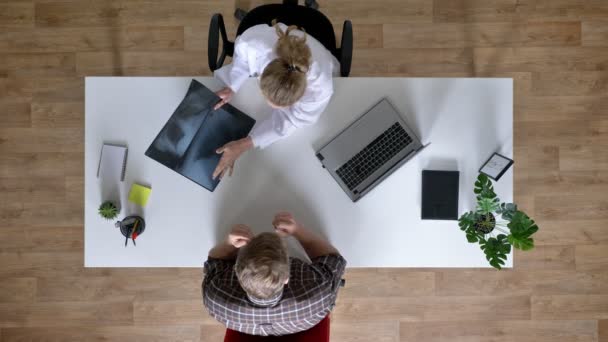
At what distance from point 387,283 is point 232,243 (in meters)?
1.23

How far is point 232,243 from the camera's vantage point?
1.58 m

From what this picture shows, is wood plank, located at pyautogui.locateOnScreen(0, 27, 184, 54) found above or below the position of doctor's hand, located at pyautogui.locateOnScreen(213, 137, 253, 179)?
below

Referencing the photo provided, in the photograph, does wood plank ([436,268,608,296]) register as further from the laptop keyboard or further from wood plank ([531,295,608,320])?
the laptop keyboard

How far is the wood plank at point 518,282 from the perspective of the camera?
2.48m

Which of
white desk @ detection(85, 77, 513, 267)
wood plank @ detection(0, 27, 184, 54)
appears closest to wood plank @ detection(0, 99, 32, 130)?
wood plank @ detection(0, 27, 184, 54)

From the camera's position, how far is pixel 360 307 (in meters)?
2.48

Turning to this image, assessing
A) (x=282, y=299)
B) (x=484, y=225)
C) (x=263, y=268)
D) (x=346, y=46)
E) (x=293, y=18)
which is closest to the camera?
(x=263, y=268)

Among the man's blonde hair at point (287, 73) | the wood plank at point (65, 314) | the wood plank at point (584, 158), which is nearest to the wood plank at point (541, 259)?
the wood plank at point (584, 158)

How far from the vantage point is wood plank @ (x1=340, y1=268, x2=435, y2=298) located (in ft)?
8.09

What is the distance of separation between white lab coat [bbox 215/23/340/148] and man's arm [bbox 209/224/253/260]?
33 centimetres

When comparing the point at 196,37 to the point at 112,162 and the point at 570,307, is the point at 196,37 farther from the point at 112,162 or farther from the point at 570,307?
the point at 570,307

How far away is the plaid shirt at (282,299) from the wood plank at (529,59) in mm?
1632

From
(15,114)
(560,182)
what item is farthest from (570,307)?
(15,114)

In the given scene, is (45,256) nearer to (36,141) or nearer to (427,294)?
(36,141)
